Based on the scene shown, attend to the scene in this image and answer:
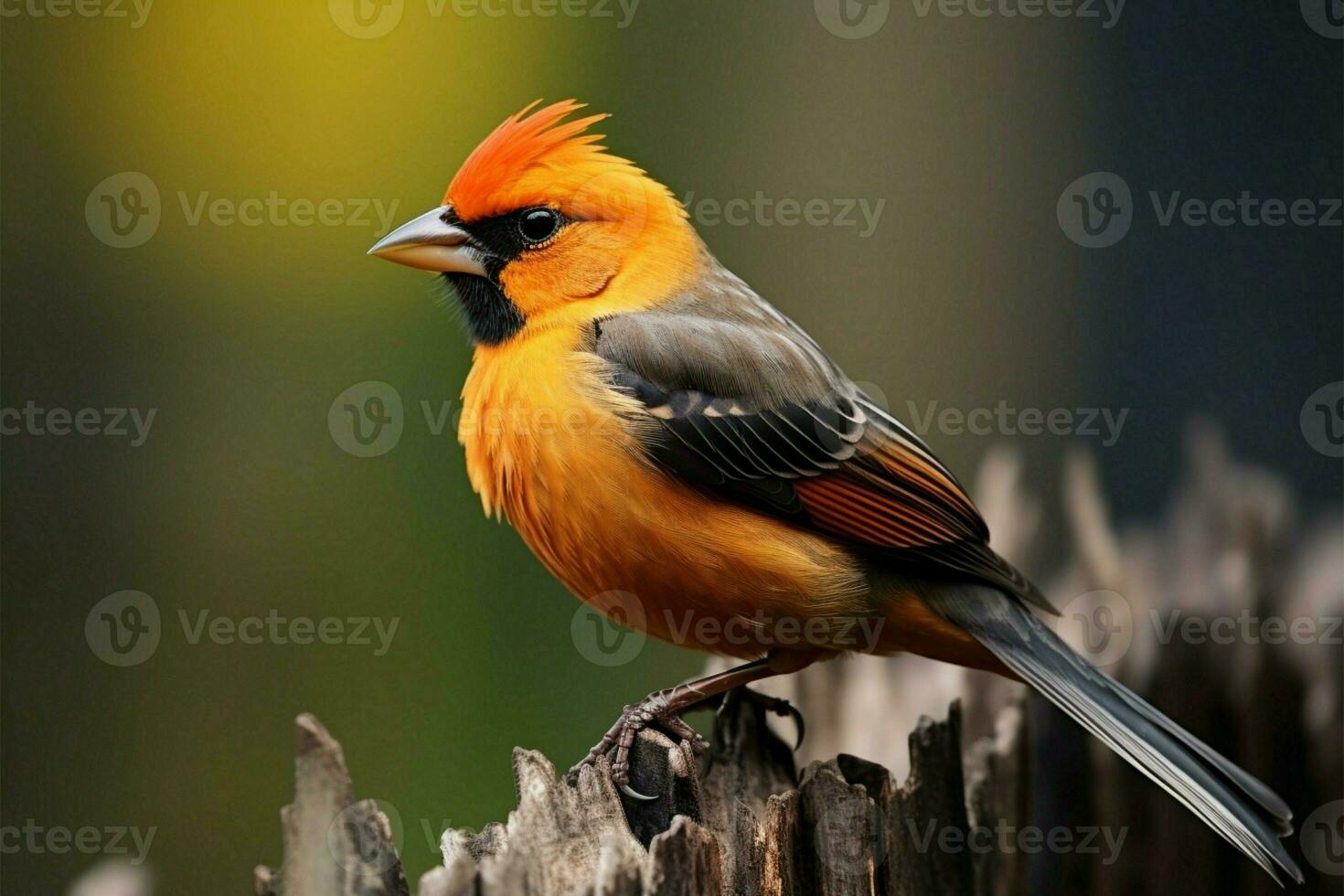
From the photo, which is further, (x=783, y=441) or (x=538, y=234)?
(x=538, y=234)

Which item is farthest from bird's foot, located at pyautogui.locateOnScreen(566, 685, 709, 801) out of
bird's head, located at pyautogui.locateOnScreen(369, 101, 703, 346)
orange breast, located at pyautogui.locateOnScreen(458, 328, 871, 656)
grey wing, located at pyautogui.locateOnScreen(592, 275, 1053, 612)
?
bird's head, located at pyautogui.locateOnScreen(369, 101, 703, 346)

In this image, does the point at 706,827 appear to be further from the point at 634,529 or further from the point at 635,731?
the point at 634,529

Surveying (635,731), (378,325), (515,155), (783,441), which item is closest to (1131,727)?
(783,441)

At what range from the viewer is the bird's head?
12.3ft

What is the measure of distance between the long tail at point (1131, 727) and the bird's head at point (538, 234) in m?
1.28

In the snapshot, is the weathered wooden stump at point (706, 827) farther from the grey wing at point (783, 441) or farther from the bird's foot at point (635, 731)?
the grey wing at point (783, 441)

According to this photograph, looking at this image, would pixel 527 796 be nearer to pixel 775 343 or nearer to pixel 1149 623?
pixel 775 343

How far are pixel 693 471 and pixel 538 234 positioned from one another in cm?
86

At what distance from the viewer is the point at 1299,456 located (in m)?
5.19

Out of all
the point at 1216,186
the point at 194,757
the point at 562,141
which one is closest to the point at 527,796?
the point at 562,141

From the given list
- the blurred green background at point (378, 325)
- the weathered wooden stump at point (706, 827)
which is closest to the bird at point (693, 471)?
the weathered wooden stump at point (706, 827)

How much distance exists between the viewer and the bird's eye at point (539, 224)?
149 inches

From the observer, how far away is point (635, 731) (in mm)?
3256

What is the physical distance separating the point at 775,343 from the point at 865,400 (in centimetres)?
35
